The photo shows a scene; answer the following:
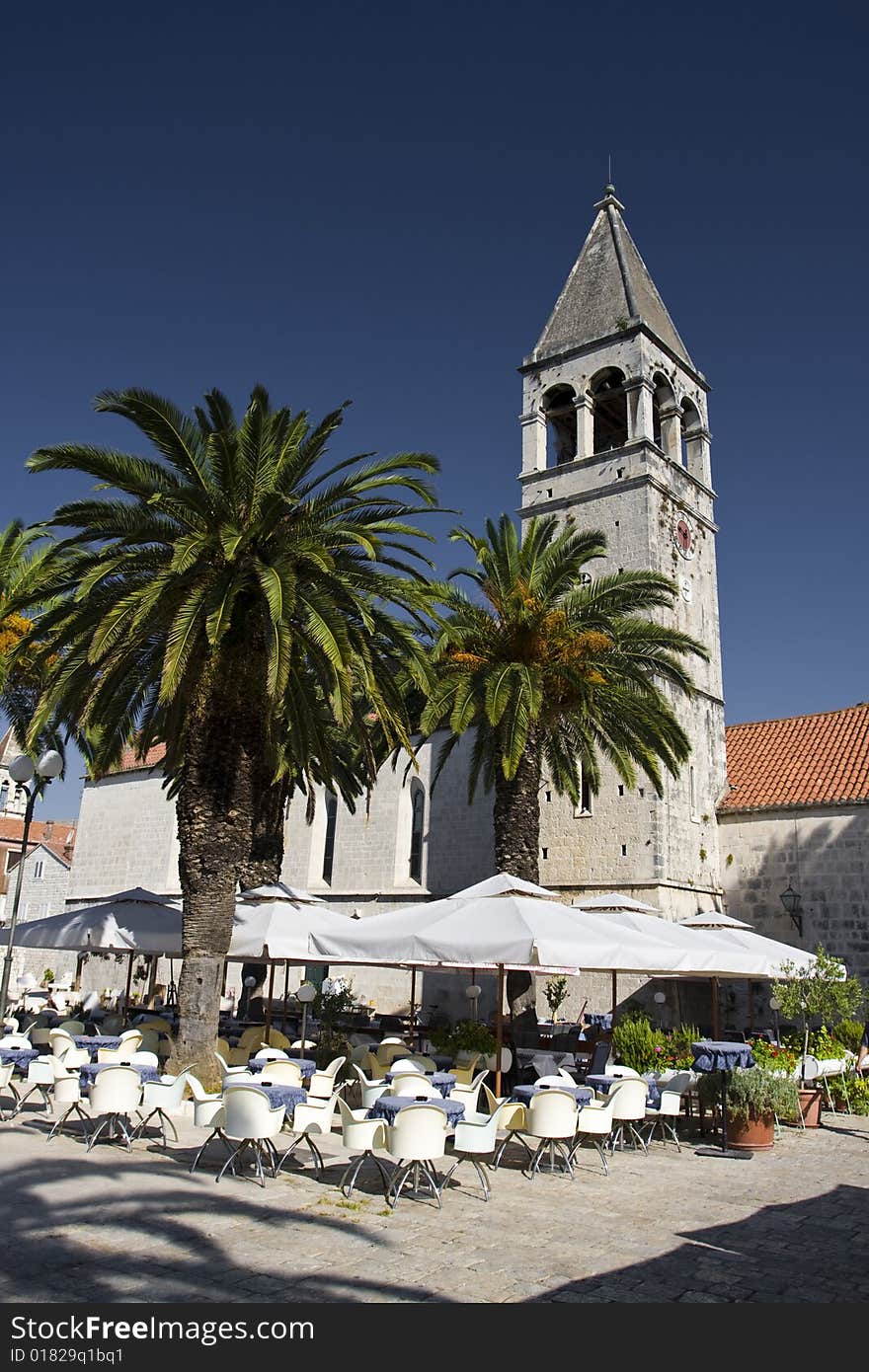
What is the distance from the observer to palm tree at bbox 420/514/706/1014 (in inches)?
768

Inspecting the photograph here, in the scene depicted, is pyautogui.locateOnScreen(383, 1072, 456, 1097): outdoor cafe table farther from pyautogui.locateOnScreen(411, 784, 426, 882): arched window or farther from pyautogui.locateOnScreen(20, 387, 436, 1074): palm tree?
pyautogui.locateOnScreen(411, 784, 426, 882): arched window

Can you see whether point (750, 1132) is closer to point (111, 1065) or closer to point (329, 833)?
point (111, 1065)

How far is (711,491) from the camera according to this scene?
2983 centimetres

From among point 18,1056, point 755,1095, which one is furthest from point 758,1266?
point 18,1056

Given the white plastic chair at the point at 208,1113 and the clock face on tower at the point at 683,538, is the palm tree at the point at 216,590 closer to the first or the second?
the white plastic chair at the point at 208,1113

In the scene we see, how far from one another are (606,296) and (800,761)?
584 inches

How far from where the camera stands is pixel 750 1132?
12.1 meters

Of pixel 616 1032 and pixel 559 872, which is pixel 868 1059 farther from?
pixel 559 872

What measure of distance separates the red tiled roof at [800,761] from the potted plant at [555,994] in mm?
6701

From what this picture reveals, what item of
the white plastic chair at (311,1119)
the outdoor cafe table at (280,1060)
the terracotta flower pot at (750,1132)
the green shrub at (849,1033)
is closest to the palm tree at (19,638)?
the outdoor cafe table at (280,1060)

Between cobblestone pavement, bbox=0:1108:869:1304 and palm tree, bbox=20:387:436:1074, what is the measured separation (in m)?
4.63

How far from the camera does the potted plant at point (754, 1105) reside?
1209 cm

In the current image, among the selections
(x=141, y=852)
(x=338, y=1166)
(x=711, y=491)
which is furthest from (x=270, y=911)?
(x=141, y=852)

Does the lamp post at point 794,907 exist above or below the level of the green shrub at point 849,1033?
above
